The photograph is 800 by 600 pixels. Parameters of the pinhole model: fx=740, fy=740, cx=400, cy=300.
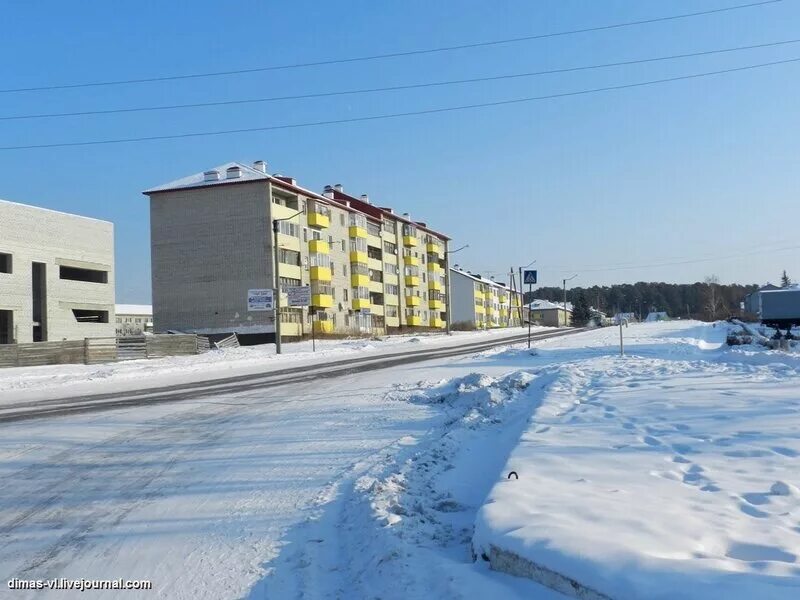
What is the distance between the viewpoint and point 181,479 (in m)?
8.32

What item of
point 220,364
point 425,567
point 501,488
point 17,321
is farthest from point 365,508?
point 17,321

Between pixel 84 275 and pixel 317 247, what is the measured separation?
19.8 metres

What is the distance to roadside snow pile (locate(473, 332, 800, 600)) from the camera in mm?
4051

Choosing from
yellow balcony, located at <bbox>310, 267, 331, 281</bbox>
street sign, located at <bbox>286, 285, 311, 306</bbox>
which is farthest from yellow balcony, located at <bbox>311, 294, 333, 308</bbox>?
street sign, located at <bbox>286, 285, 311, 306</bbox>

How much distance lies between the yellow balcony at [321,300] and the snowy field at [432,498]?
54322 mm

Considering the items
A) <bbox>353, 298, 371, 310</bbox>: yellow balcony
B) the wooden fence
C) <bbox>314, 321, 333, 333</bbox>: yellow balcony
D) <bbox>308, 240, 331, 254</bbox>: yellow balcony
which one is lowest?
the wooden fence

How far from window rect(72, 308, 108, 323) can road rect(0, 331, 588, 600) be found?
43644 millimetres

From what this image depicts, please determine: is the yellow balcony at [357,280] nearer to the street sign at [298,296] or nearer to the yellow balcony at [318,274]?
the yellow balcony at [318,274]

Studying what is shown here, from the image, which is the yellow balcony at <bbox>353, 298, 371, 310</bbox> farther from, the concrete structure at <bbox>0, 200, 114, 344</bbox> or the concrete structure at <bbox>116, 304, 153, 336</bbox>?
the concrete structure at <bbox>116, 304, 153, 336</bbox>

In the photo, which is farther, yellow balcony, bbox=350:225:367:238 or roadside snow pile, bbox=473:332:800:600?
yellow balcony, bbox=350:225:367:238

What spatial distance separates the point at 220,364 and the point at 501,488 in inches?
1008

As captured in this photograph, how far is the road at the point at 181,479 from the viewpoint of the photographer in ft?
18.3

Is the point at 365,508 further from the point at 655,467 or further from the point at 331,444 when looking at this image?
the point at 331,444

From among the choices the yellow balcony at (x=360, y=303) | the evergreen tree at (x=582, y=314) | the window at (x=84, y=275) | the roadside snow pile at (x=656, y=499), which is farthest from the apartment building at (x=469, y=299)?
the roadside snow pile at (x=656, y=499)
